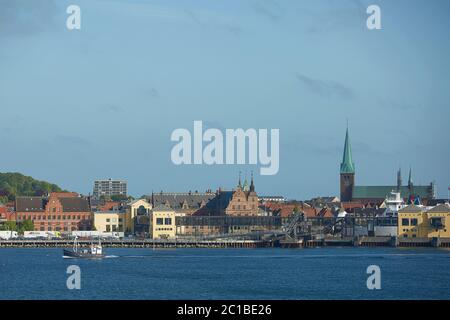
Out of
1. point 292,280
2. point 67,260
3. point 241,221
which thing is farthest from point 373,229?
point 292,280

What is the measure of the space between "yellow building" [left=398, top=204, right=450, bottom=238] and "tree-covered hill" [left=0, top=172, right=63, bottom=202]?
71366mm

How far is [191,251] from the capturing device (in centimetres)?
10656

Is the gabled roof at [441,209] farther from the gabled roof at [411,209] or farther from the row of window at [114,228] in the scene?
the row of window at [114,228]

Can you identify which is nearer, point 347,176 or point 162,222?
point 162,222

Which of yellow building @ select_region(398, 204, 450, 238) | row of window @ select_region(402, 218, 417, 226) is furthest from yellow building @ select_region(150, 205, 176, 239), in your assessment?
row of window @ select_region(402, 218, 417, 226)

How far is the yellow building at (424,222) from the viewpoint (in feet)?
375

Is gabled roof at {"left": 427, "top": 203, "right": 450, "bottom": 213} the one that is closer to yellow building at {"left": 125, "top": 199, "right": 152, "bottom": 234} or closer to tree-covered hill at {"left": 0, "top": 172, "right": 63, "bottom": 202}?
yellow building at {"left": 125, "top": 199, "right": 152, "bottom": 234}

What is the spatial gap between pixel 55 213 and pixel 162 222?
12.3m

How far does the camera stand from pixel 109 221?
131250mm

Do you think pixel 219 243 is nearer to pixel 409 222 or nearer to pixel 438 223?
pixel 409 222

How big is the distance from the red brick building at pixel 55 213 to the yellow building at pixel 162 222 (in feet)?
28.2

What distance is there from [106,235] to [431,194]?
53.8m

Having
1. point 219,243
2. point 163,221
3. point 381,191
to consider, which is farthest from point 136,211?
point 381,191
